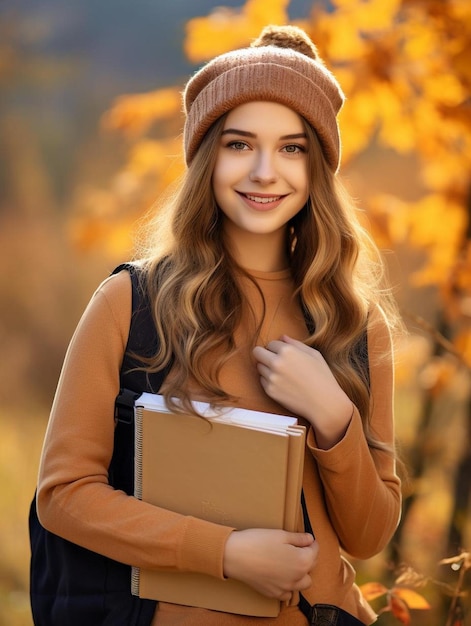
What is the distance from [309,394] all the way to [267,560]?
32 cm

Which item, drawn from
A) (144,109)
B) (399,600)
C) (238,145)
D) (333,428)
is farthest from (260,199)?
(144,109)

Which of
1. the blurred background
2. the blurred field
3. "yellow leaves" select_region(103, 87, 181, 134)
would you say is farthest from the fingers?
the blurred field

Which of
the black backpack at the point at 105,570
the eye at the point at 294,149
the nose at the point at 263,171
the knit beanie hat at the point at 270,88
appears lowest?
the black backpack at the point at 105,570

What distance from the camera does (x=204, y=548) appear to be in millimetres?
1515

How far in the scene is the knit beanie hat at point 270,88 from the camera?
1668 millimetres

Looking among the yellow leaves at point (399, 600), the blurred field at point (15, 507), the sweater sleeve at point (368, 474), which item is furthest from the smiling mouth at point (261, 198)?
the blurred field at point (15, 507)

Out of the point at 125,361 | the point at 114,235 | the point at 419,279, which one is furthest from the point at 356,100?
the point at 125,361

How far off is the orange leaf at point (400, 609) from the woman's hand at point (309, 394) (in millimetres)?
615

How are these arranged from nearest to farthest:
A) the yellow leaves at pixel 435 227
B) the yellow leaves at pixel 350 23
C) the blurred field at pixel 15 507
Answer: the yellow leaves at pixel 350 23, the yellow leaves at pixel 435 227, the blurred field at pixel 15 507

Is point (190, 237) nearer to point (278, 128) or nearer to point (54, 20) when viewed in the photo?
point (278, 128)

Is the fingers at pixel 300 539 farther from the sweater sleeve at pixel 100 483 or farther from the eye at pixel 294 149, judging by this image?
the eye at pixel 294 149

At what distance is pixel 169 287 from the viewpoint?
5.62 feet

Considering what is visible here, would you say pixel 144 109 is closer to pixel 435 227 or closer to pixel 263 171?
pixel 435 227

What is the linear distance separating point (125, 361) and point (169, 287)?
0.18 metres
